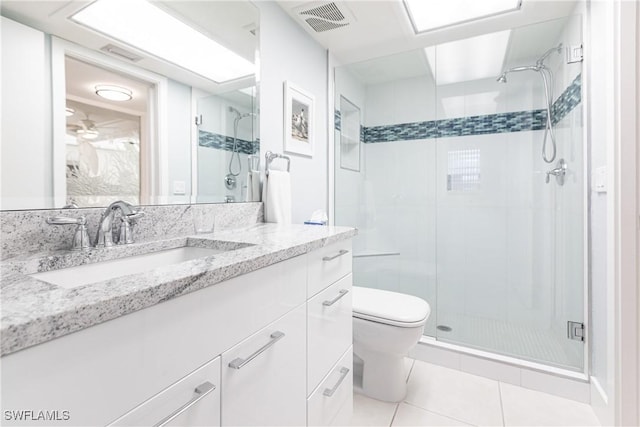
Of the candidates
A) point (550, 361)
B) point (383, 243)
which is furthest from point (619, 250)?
point (383, 243)

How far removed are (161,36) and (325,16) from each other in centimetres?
111

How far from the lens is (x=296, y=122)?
1.94 m

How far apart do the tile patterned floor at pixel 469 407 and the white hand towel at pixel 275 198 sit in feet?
3.30

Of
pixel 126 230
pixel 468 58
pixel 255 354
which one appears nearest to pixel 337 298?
pixel 255 354

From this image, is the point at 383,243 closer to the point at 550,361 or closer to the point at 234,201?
the point at 550,361

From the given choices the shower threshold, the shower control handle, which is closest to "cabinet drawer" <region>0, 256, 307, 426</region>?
the shower threshold

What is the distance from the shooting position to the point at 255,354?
682 millimetres

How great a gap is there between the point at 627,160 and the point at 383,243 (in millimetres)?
1612

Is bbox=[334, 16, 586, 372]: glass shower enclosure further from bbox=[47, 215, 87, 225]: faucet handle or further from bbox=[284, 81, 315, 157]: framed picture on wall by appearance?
bbox=[47, 215, 87, 225]: faucet handle

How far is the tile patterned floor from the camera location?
1.35m

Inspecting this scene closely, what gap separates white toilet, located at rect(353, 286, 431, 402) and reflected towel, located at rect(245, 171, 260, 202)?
0.76 meters

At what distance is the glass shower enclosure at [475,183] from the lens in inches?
72.4

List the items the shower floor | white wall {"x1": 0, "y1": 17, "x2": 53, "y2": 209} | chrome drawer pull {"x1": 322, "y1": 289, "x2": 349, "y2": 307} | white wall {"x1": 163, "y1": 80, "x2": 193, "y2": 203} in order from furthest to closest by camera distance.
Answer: the shower floor
white wall {"x1": 163, "y1": 80, "x2": 193, "y2": 203}
chrome drawer pull {"x1": 322, "y1": 289, "x2": 349, "y2": 307}
white wall {"x1": 0, "y1": 17, "x2": 53, "y2": 209}

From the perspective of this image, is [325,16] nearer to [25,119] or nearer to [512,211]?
[25,119]
